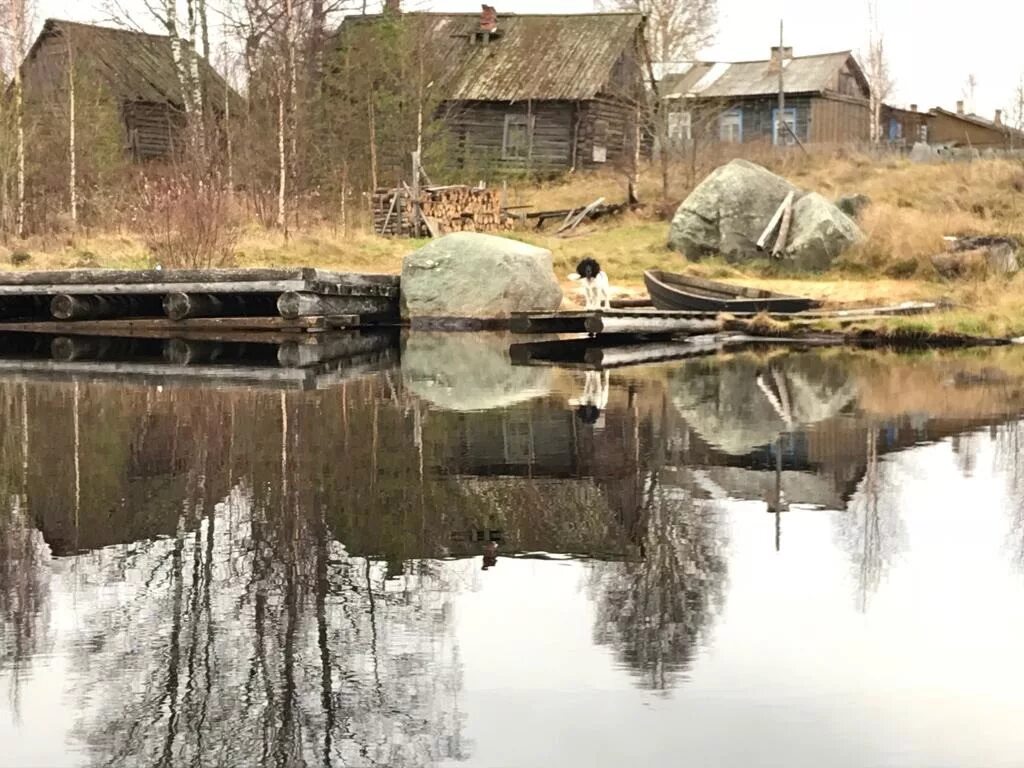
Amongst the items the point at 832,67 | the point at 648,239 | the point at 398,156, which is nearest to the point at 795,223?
the point at 648,239

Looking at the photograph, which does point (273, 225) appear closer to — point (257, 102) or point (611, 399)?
point (257, 102)

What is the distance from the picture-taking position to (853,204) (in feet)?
99.3

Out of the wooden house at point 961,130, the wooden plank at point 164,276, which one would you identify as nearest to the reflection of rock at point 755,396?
the wooden plank at point 164,276

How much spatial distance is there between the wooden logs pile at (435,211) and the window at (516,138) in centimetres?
1130

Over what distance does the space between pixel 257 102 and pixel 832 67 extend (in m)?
30.2

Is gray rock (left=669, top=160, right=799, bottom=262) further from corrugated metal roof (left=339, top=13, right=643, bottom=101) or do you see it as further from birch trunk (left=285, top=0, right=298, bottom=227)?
corrugated metal roof (left=339, top=13, right=643, bottom=101)

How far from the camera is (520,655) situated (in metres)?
5.29

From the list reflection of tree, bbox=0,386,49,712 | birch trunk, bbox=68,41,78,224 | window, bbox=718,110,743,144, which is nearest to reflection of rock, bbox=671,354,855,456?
reflection of tree, bbox=0,386,49,712

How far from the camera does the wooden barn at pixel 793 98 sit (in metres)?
58.5

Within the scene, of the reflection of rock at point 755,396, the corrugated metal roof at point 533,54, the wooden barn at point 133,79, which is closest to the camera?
the reflection of rock at point 755,396

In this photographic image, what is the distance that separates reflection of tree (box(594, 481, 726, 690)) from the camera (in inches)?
207

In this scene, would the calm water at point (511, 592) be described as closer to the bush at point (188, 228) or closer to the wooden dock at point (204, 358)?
the wooden dock at point (204, 358)

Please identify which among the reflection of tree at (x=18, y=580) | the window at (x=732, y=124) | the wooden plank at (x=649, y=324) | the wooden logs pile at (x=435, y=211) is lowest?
the reflection of tree at (x=18, y=580)

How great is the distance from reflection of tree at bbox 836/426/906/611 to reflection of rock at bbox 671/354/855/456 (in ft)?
5.09
